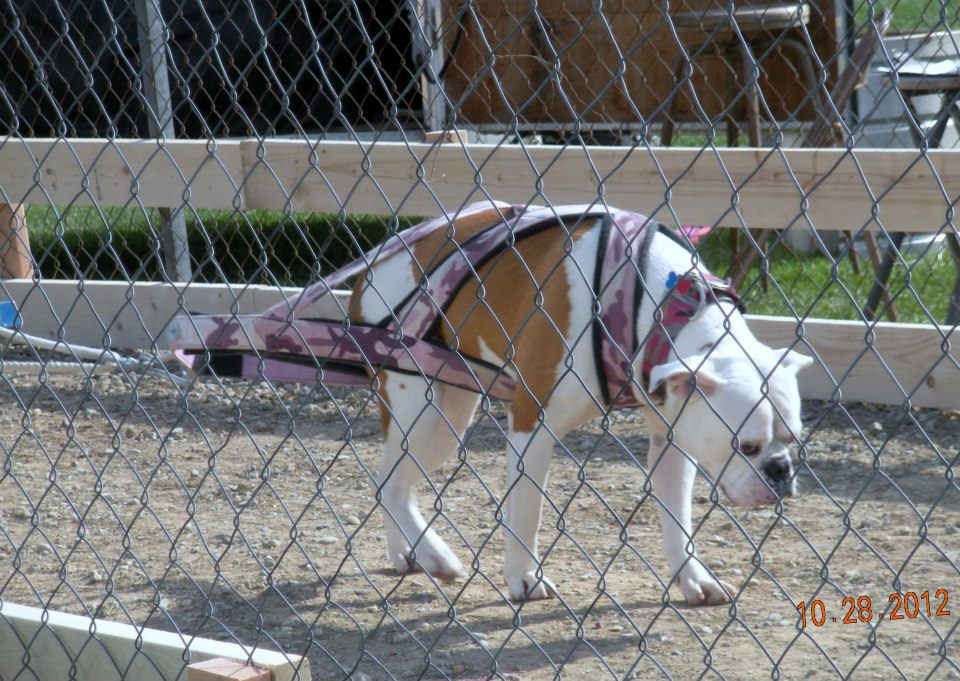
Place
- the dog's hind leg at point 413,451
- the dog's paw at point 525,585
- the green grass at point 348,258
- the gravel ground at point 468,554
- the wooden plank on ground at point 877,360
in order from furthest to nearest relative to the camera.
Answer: the green grass at point 348,258, the wooden plank on ground at point 877,360, the dog's hind leg at point 413,451, the dog's paw at point 525,585, the gravel ground at point 468,554

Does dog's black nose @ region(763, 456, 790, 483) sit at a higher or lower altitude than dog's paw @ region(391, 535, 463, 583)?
higher

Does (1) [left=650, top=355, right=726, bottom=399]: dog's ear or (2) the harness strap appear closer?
(1) [left=650, top=355, right=726, bottom=399]: dog's ear

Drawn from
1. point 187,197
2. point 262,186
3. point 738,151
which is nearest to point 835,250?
point 738,151

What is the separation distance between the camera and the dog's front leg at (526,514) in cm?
277

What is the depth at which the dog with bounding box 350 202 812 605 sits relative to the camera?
2484mm

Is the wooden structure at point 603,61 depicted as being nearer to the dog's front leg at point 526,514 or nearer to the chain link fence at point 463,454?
the chain link fence at point 463,454

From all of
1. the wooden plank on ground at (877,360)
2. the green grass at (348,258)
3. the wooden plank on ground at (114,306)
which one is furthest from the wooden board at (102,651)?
the wooden plank on ground at (114,306)

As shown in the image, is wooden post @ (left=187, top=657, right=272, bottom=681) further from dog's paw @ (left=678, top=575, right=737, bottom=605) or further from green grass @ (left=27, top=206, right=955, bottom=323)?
green grass @ (left=27, top=206, right=955, bottom=323)

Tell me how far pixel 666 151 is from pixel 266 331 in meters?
1.25

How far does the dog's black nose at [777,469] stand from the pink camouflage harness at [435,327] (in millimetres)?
319
